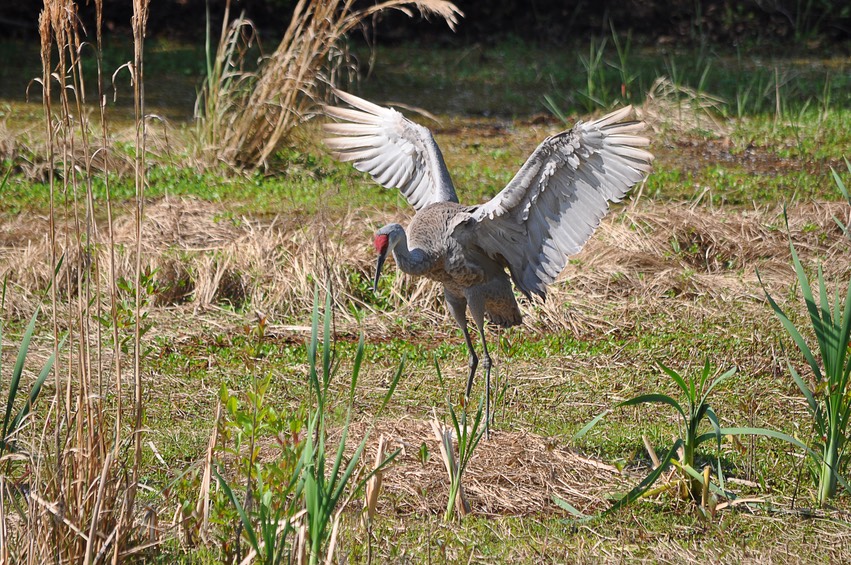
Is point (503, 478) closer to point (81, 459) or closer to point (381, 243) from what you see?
point (381, 243)

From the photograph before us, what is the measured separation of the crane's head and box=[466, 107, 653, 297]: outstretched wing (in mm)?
360

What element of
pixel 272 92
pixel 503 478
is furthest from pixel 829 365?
pixel 272 92

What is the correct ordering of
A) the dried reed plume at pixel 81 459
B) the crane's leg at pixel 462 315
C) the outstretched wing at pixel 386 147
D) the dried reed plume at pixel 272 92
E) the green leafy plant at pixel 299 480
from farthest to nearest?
the dried reed plume at pixel 272 92 → the outstretched wing at pixel 386 147 → the crane's leg at pixel 462 315 → the dried reed plume at pixel 81 459 → the green leafy plant at pixel 299 480

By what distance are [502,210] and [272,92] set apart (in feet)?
11.4

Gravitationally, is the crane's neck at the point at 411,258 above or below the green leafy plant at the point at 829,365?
below

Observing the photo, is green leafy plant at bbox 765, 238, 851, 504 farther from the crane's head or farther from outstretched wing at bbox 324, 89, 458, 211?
outstretched wing at bbox 324, 89, 458, 211

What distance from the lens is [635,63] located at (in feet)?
37.3

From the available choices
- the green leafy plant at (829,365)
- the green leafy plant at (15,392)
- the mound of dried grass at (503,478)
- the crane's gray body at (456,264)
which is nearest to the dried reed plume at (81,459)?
the green leafy plant at (15,392)

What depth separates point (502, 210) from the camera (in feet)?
14.6

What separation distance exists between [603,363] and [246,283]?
6.89ft

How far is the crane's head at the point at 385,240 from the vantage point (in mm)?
4344

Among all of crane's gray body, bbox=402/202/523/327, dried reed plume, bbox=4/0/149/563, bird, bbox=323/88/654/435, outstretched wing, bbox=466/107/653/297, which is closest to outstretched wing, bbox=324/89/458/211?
bird, bbox=323/88/654/435

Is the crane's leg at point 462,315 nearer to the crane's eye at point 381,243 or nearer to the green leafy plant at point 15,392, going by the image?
the crane's eye at point 381,243

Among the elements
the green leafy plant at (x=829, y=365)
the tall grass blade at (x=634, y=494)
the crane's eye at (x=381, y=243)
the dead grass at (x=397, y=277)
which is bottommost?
the dead grass at (x=397, y=277)
